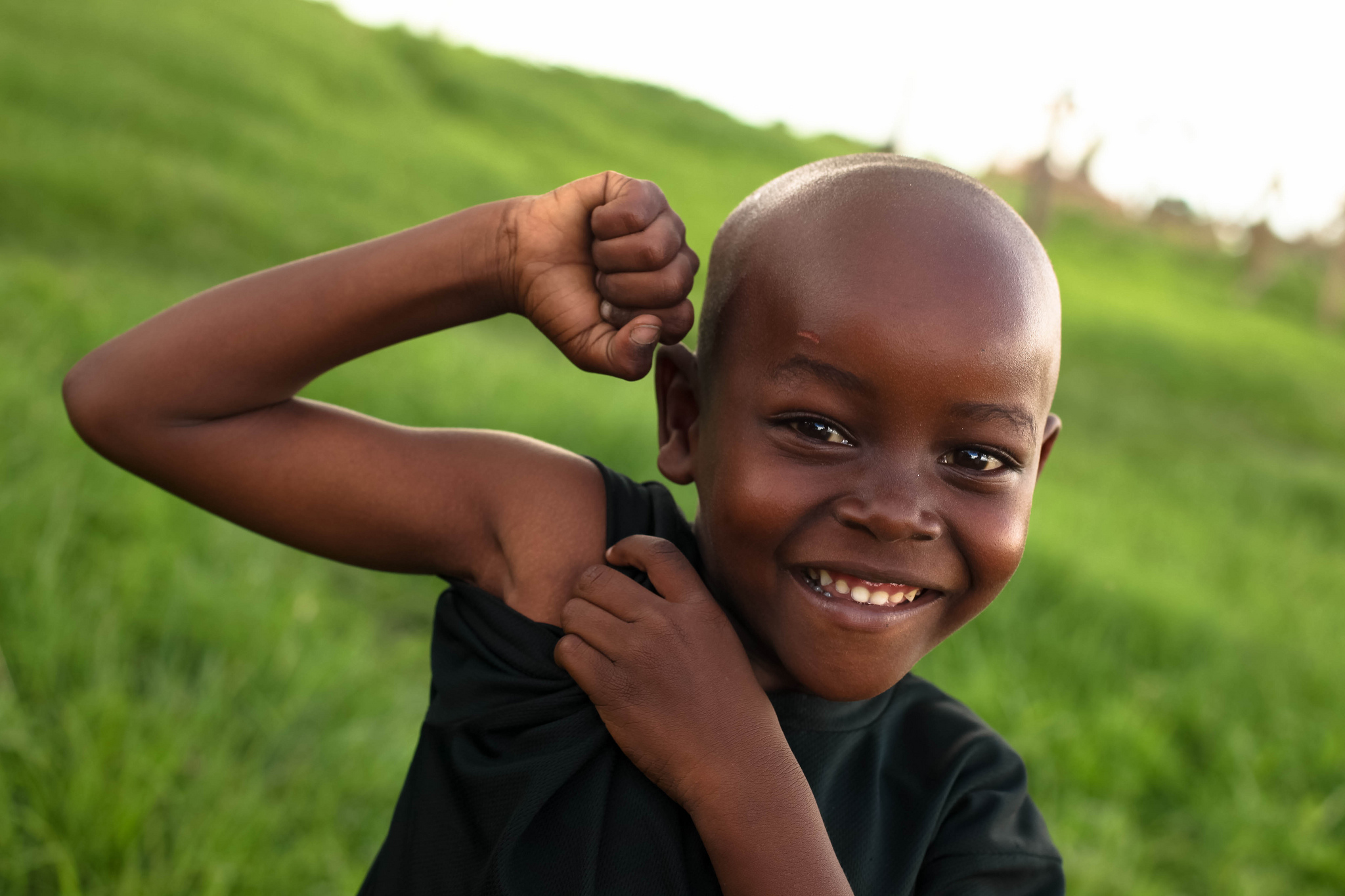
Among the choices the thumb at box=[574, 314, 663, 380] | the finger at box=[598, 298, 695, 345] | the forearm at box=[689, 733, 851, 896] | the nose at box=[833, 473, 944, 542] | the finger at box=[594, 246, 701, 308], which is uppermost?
the finger at box=[594, 246, 701, 308]

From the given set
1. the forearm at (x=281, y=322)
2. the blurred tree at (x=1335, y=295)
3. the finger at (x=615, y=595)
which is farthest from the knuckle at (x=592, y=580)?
the blurred tree at (x=1335, y=295)

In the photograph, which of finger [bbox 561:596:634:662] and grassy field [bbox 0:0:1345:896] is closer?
finger [bbox 561:596:634:662]

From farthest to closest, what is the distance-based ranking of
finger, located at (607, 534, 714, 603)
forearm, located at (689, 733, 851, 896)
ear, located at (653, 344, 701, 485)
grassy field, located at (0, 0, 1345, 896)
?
grassy field, located at (0, 0, 1345, 896)
ear, located at (653, 344, 701, 485)
finger, located at (607, 534, 714, 603)
forearm, located at (689, 733, 851, 896)

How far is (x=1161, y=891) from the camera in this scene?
304 centimetres

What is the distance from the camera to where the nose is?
1104 millimetres

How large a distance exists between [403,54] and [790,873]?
671 inches

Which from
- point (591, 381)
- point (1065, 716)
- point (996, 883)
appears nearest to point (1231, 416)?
point (591, 381)

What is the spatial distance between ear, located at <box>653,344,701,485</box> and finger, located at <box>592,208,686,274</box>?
18 cm

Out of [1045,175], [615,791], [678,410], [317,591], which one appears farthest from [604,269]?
[1045,175]

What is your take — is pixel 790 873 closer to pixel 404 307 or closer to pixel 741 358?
pixel 741 358

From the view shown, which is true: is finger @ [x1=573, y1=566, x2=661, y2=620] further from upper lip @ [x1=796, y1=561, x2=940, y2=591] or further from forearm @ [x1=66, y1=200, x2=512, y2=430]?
forearm @ [x1=66, y1=200, x2=512, y2=430]

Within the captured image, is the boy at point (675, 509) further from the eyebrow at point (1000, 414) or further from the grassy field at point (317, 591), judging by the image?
the grassy field at point (317, 591)

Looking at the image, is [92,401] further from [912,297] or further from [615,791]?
[912,297]

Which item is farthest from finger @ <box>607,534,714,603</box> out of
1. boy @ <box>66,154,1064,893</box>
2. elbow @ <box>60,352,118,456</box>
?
elbow @ <box>60,352,118,456</box>
